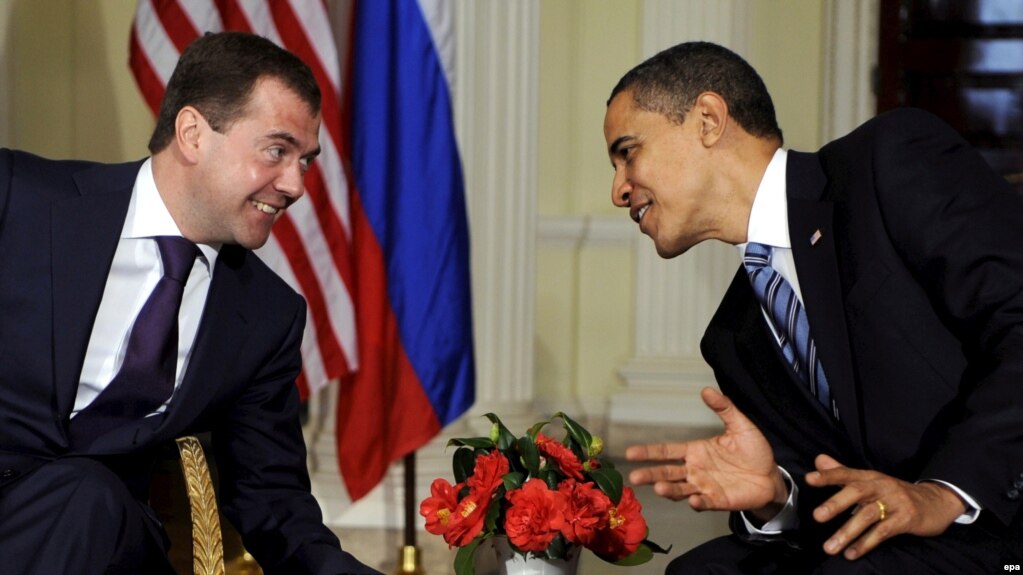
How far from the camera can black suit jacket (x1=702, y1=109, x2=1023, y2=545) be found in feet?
6.03

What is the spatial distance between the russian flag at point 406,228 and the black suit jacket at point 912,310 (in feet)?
4.97

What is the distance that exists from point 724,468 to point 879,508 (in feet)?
1.20

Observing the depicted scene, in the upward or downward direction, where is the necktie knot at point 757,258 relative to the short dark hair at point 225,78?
downward

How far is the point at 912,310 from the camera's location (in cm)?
204

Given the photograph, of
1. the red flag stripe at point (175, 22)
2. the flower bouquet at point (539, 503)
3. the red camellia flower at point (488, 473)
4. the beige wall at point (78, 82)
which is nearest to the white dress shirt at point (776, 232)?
the flower bouquet at point (539, 503)

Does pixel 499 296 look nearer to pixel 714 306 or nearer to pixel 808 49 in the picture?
Answer: pixel 714 306

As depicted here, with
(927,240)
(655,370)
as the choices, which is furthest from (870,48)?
(927,240)

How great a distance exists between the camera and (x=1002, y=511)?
1.83 meters

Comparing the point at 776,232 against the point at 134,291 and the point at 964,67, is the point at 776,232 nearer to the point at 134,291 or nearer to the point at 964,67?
the point at 134,291

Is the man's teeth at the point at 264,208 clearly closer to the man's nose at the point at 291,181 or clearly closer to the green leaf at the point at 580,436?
the man's nose at the point at 291,181

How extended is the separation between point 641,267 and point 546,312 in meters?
0.49

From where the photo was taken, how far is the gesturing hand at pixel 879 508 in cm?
173

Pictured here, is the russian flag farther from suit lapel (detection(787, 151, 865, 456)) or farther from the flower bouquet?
suit lapel (detection(787, 151, 865, 456))

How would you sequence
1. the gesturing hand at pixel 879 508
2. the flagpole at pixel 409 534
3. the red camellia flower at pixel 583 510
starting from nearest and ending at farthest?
the gesturing hand at pixel 879 508
the red camellia flower at pixel 583 510
the flagpole at pixel 409 534
